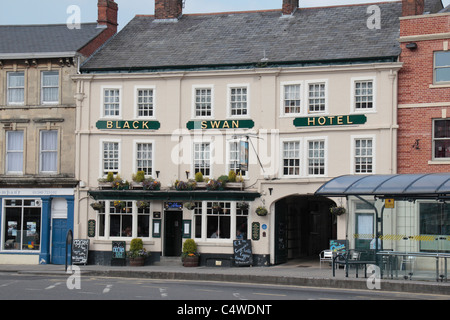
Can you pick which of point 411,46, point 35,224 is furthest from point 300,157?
point 35,224

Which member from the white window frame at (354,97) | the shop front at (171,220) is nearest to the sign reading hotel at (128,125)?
the shop front at (171,220)

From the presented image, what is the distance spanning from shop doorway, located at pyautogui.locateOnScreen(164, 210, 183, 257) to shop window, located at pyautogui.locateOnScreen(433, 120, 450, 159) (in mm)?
11316

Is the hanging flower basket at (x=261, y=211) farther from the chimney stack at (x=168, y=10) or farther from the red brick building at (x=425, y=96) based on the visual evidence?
the chimney stack at (x=168, y=10)

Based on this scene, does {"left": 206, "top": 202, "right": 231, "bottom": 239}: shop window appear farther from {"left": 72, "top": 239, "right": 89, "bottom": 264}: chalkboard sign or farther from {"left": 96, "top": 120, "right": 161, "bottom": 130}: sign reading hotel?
{"left": 72, "top": 239, "right": 89, "bottom": 264}: chalkboard sign

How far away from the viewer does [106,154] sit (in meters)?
35.0

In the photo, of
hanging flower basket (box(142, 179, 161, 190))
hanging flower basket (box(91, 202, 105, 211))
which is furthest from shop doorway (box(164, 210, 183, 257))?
hanging flower basket (box(91, 202, 105, 211))

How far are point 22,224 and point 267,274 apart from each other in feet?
43.9

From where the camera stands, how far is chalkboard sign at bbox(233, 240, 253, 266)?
107 ft

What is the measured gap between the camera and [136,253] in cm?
3334

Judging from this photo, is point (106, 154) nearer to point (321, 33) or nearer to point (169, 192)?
point (169, 192)

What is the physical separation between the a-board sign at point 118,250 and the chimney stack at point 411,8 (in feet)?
50.6

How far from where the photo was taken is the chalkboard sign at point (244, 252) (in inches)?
1284
